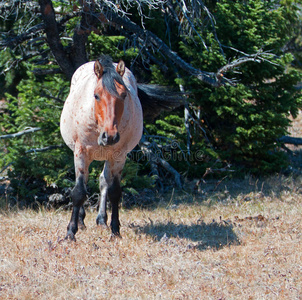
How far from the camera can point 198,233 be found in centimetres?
590

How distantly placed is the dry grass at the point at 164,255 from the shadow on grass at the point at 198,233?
0.05 feet

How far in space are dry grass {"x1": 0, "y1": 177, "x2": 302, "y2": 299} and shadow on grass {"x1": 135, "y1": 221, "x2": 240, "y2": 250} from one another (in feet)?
0.05

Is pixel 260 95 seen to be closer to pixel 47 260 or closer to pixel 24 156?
pixel 24 156

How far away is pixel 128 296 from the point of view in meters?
3.68

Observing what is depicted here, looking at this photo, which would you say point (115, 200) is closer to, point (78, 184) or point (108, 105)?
point (78, 184)

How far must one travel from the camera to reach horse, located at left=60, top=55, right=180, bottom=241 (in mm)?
4762

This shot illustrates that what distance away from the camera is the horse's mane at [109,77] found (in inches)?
→ 188

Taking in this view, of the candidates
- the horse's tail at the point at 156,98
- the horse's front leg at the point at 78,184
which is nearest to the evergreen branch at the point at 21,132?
the horse's tail at the point at 156,98

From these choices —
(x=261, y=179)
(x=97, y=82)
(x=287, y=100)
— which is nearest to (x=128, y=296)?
(x=97, y=82)

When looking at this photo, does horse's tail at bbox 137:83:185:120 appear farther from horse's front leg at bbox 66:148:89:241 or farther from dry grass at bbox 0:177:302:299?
horse's front leg at bbox 66:148:89:241

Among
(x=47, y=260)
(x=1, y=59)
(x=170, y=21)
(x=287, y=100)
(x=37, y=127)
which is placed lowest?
(x=47, y=260)

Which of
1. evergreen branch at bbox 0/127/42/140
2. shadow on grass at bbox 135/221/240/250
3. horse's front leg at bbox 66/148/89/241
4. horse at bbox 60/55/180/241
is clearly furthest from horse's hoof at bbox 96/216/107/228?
evergreen branch at bbox 0/127/42/140

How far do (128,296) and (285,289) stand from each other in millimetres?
1480

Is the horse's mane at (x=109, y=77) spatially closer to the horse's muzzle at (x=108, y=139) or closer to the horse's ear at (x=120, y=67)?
the horse's ear at (x=120, y=67)
